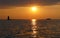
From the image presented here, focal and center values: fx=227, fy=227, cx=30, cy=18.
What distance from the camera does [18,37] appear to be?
24.7m

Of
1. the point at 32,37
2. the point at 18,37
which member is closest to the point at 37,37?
the point at 32,37

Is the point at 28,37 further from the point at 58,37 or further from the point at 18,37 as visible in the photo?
the point at 58,37

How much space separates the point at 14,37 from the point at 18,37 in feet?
1.46

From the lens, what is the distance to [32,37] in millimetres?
24344

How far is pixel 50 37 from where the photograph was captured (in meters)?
24.4

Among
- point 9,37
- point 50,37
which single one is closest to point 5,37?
point 9,37

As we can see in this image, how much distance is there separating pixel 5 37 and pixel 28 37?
2.51 meters

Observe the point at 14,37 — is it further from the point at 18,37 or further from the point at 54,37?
the point at 54,37

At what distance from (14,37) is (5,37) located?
0.99 meters

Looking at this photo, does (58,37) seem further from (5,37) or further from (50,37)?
(5,37)

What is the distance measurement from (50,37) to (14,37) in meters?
3.89

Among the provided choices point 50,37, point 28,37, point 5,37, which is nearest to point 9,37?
point 5,37

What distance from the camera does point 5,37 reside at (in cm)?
2462

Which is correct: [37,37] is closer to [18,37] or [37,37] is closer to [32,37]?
[32,37]
